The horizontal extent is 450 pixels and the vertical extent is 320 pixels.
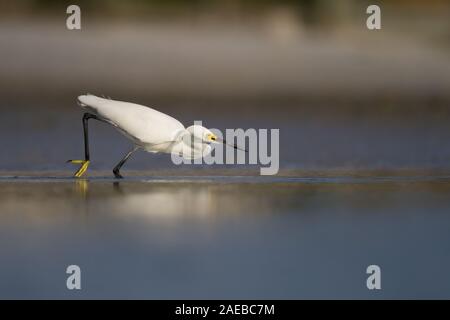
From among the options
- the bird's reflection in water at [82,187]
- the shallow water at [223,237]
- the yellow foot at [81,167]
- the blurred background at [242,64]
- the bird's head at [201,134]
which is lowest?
the shallow water at [223,237]

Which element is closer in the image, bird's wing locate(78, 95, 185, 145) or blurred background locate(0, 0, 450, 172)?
bird's wing locate(78, 95, 185, 145)

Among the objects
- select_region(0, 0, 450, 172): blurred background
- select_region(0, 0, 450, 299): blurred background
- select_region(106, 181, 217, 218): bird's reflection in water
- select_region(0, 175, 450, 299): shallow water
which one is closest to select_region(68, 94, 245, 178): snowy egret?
select_region(0, 0, 450, 299): blurred background

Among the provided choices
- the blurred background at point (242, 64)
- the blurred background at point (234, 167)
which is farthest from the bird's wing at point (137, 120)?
the blurred background at point (242, 64)

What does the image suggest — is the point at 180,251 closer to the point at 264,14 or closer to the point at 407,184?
the point at 407,184

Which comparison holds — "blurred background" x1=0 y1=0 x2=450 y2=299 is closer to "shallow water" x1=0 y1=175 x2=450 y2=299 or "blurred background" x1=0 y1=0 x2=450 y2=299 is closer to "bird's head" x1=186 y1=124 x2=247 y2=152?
"shallow water" x1=0 y1=175 x2=450 y2=299

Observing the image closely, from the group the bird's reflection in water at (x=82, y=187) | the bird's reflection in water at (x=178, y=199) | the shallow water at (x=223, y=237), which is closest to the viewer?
the shallow water at (x=223, y=237)

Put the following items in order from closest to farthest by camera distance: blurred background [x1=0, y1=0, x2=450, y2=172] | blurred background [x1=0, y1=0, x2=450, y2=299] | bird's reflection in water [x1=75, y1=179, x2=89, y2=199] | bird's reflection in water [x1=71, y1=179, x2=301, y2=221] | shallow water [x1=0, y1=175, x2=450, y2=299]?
shallow water [x1=0, y1=175, x2=450, y2=299], blurred background [x1=0, y1=0, x2=450, y2=299], bird's reflection in water [x1=71, y1=179, x2=301, y2=221], bird's reflection in water [x1=75, y1=179, x2=89, y2=199], blurred background [x1=0, y1=0, x2=450, y2=172]

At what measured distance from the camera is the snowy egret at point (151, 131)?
30.9ft

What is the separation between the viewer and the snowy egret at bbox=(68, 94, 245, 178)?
9.41 metres

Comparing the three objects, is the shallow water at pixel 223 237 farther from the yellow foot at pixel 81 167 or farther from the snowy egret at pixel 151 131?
the snowy egret at pixel 151 131

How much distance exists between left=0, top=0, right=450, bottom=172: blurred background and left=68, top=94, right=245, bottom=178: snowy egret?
1924 millimetres

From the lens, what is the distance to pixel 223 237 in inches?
274

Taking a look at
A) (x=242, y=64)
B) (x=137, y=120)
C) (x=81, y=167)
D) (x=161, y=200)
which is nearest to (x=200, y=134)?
(x=137, y=120)

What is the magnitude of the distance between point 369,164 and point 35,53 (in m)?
5.26
